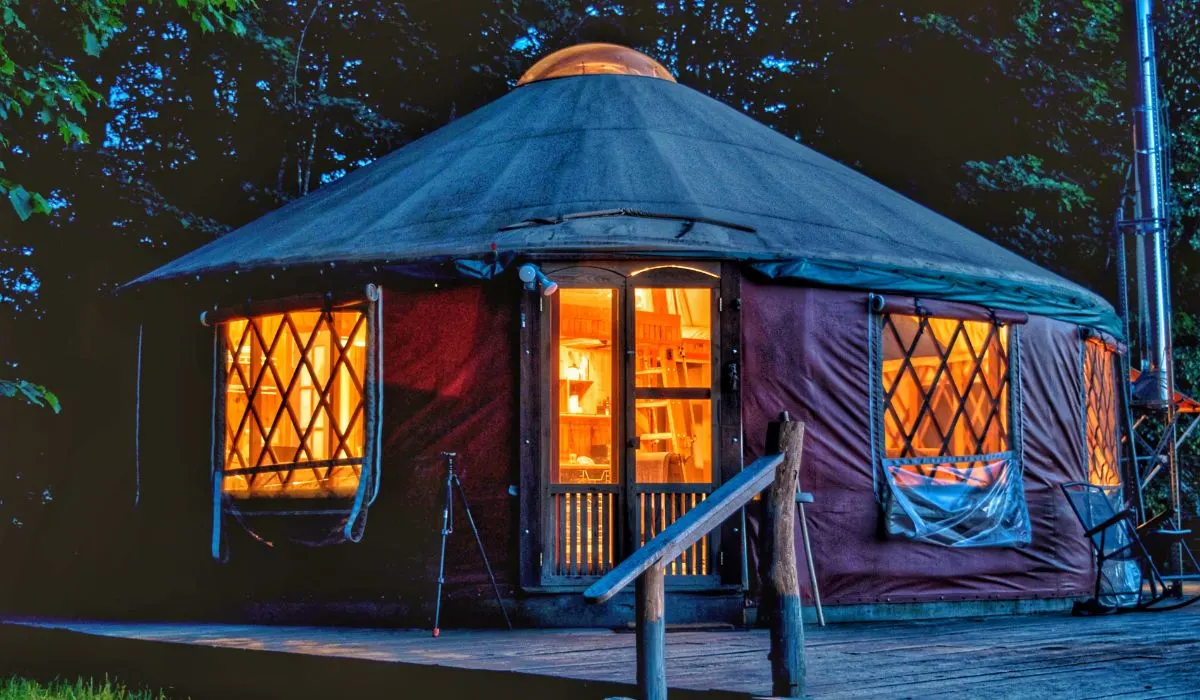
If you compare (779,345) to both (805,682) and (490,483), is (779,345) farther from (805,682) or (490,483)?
Answer: (805,682)

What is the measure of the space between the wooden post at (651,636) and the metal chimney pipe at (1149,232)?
19.7 feet

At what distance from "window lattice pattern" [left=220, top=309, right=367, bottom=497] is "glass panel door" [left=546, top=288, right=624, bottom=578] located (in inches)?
34.6

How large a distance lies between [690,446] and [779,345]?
30.9 inches

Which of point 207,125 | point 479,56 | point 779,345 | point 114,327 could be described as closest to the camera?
point 779,345

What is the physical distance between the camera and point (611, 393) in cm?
644

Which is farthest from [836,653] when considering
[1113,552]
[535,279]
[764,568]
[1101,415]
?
[1101,415]

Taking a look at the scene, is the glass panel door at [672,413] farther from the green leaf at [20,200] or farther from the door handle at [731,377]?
the green leaf at [20,200]

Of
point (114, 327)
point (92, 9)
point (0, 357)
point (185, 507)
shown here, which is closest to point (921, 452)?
point (185, 507)

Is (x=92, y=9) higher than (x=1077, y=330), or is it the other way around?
(x=92, y=9)

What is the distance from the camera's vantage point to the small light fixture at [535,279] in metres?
5.59

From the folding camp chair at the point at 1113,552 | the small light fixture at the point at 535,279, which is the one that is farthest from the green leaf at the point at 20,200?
the folding camp chair at the point at 1113,552

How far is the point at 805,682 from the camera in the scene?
368cm

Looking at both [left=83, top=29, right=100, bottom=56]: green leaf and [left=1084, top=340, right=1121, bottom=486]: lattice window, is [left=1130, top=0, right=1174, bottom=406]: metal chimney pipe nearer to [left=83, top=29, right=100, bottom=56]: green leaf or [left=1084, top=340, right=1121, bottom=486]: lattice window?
[left=1084, top=340, right=1121, bottom=486]: lattice window

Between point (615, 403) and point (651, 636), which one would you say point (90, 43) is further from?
point (651, 636)
